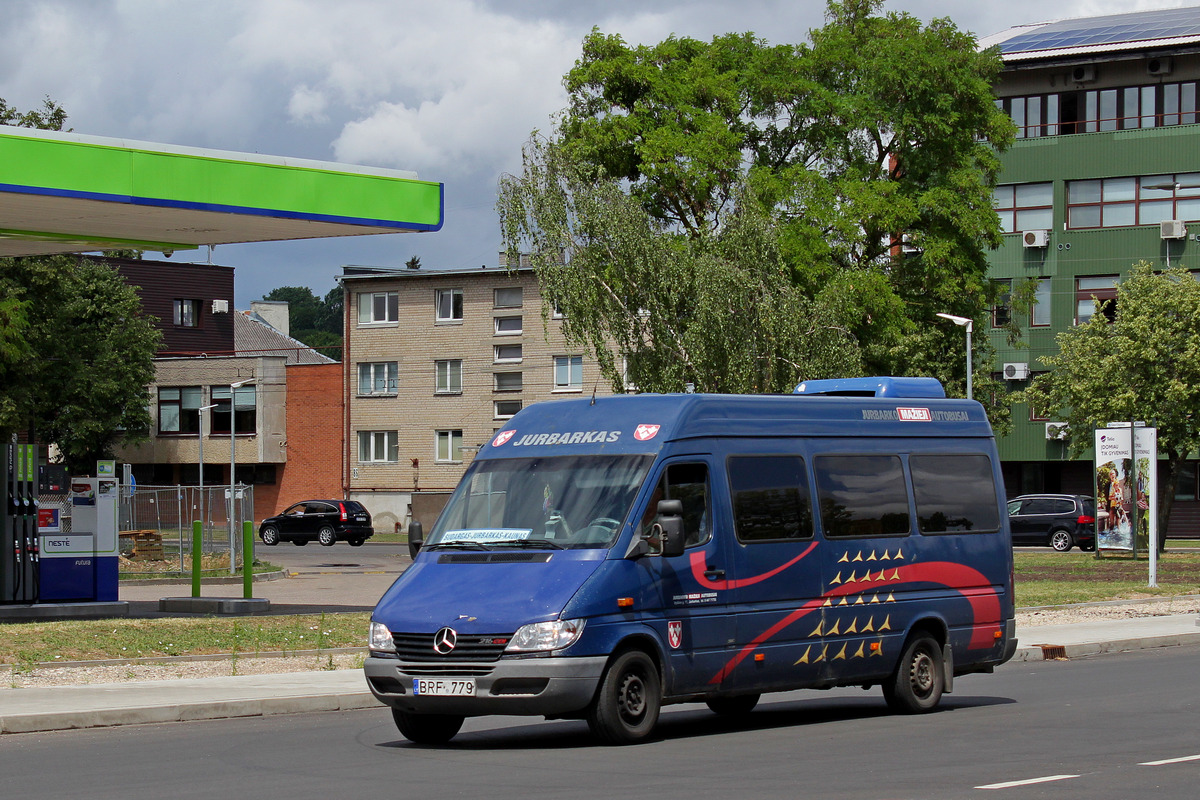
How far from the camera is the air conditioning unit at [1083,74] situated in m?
63.8

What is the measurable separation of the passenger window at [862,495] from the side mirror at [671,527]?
2.15 m

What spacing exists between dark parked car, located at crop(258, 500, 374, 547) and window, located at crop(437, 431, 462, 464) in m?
11.2

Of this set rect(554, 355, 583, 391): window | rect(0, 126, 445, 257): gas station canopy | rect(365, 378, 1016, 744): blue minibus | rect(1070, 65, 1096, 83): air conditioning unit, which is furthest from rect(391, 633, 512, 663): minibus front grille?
rect(1070, 65, 1096, 83): air conditioning unit

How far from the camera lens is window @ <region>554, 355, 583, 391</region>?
68.6m

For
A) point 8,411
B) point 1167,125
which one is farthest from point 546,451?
point 1167,125

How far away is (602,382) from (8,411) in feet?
74.5

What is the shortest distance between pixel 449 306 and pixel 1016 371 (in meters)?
24.8

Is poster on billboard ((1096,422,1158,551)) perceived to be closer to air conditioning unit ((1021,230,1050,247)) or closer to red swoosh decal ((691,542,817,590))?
air conditioning unit ((1021,230,1050,247))

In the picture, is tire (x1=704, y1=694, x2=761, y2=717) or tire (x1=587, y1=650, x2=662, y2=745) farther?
tire (x1=704, y1=694, x2=761, y2=717)

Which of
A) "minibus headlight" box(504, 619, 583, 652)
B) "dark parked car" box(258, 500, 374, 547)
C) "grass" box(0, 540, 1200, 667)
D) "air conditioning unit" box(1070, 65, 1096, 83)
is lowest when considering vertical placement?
"dark parked car" box(258, 500, 374, 547)

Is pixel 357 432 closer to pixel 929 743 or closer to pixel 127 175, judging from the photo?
pixel 127 175

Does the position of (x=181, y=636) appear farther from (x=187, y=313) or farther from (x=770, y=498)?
(x=187, y=313)

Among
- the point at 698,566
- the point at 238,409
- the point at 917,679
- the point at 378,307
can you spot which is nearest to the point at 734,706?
the point at 917,679

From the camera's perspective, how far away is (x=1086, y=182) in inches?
2522
